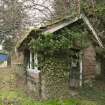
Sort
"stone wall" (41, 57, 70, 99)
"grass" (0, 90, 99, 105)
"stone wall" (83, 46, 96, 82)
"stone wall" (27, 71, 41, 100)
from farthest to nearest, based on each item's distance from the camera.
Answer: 1. "stone wall" (83, 46, 96, 82)
2. "stone wall" (27, 71, 41, 100)
3. "stone wall" (41, 57, 70, 99)
4. "grass" (0, 90, 99, 105)

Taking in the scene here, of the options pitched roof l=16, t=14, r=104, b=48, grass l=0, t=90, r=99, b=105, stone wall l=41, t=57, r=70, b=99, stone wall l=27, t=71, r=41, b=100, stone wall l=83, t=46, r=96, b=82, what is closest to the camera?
grass l=0, t=90, r=99, b=105

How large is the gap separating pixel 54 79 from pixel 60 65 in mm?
729

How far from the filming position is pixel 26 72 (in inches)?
647

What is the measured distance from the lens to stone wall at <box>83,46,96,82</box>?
1578cm

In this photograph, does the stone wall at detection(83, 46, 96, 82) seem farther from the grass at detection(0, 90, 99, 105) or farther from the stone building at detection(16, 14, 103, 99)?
the grass at detection(0, 90, 99, 105)

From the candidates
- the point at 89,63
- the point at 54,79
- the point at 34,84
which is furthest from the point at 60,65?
the point at 89,63

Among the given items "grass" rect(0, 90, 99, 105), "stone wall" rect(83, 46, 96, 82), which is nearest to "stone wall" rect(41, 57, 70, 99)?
"grass" rect(0, 90, 99, 105)

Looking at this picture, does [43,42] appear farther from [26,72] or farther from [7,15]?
[7,15]

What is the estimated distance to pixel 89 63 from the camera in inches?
628

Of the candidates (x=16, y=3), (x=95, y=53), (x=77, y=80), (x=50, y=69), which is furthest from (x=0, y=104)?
(x=16, y=3)

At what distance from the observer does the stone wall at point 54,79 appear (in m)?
13.4

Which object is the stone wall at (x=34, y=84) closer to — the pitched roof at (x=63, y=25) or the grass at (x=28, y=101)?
the grass at (x=28, y=101)

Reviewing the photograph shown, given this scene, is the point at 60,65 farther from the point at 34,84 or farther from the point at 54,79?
the point at 34,84

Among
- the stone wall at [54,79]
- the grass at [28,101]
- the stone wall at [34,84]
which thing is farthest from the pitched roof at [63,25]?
the grass at [28,101]
